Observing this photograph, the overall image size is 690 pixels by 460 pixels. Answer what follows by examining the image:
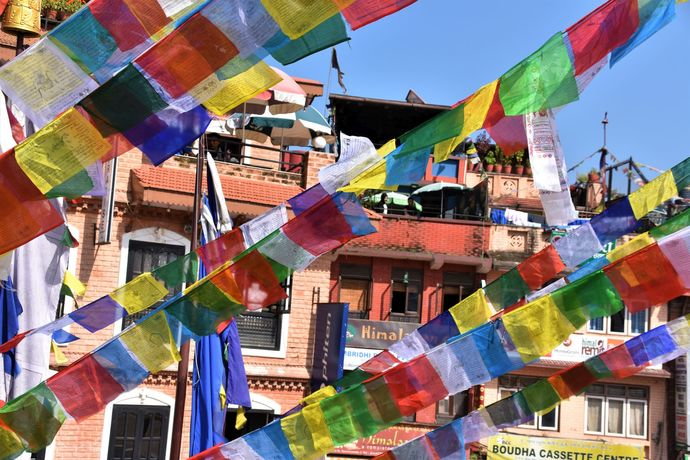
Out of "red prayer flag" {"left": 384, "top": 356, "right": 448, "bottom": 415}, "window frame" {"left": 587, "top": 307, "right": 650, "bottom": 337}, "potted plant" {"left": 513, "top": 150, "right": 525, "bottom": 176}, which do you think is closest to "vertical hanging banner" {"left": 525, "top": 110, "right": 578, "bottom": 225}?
"red prayer flag" {"left": 384, "top": 356, "right": 448, "bottom": 415}

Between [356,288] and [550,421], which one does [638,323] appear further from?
[356,288]

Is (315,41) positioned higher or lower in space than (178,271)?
higher

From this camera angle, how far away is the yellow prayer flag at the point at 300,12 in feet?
20.3

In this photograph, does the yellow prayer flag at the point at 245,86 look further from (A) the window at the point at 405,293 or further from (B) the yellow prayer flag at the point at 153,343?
(A) the window at the point at 405,293

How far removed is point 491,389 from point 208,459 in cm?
2093

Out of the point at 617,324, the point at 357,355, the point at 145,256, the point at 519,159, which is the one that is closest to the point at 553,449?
the point at 617,324

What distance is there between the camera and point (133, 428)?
2014 centimetres

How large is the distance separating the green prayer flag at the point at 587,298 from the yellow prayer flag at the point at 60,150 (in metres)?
3.50

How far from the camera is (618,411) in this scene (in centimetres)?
2831

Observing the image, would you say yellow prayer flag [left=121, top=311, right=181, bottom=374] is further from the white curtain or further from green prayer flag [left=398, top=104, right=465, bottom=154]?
the white curtain

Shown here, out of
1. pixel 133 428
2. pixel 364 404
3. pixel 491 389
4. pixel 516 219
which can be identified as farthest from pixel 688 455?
pixel 364 404

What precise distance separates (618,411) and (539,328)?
2190cm

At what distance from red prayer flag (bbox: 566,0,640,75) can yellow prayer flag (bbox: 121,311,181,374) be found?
11.7 ft

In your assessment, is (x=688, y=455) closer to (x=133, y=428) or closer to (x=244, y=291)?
(x=133, y=428)
